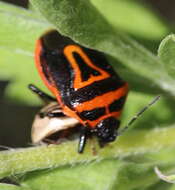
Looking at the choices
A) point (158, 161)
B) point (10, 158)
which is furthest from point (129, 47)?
point (10, 158)

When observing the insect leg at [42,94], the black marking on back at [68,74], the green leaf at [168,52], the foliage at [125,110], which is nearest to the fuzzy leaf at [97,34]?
the foliage at [125,110]

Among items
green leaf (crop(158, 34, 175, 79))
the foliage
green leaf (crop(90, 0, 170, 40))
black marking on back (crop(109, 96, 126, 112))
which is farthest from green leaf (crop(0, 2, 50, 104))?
green leaf (crop(158, 34, 175, 79))

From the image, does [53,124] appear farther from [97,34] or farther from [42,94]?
[97,34]

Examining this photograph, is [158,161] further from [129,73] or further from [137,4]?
[137,4]

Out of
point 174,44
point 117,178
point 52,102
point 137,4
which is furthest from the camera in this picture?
point 137,4

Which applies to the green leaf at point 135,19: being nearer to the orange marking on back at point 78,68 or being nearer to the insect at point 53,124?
the orange marking on back at point 78,68

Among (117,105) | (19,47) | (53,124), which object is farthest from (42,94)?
(117,105)
